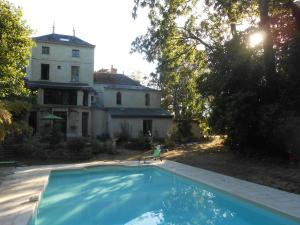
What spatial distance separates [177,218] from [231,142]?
42.6ft

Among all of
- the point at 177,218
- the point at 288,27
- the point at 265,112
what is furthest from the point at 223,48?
the point at 177,218

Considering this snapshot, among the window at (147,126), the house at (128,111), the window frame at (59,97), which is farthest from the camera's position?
the window at (147,126)

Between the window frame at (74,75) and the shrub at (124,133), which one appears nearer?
the shrub at (124,133)

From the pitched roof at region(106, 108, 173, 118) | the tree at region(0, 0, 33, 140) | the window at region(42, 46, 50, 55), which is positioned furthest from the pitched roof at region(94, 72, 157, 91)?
the tree at region(0, 0, 33, 140)

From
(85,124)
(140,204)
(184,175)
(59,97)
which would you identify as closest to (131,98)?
(85,124)

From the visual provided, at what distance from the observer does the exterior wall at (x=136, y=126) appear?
115 feet

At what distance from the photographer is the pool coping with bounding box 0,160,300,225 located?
30.0 ft

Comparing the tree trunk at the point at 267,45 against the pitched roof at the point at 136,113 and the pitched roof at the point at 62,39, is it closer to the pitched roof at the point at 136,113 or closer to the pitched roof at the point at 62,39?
the pitched roof at the point at 136,113

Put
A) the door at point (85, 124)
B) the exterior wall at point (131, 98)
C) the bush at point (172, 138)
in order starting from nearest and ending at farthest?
the bush at point (172, 138), the door at point (85, 124), the exterior wall at point (131, 98)

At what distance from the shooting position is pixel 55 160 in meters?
22.9

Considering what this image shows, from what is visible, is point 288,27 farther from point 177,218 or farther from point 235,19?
point 177,218

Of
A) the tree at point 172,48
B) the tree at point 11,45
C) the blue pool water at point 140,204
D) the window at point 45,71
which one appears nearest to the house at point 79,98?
the window at point 45,71

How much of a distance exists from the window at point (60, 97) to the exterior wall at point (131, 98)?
145 inches

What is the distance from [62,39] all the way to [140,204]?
28.3 m
